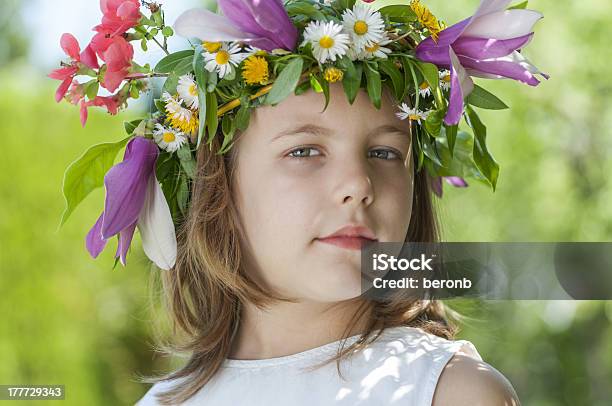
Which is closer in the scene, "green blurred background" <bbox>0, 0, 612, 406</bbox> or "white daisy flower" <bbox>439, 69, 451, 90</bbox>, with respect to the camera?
"white daisy flower" <bbox>439, 69, 451, 90</bbox>

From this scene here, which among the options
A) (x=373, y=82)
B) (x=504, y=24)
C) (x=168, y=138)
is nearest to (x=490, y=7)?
(x=504, y=24)

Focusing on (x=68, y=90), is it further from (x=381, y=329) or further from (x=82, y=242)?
(x=82, y=242)

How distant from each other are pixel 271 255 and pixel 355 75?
1.36 feet

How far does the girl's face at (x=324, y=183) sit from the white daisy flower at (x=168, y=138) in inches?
6.9

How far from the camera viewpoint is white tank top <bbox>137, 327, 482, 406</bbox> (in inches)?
72.0

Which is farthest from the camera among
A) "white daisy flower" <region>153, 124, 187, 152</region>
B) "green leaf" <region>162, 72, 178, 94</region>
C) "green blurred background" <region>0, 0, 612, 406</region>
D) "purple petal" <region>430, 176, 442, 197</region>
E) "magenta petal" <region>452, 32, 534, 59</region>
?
"green blurred background" <region>0, 0, 612, 406</region>

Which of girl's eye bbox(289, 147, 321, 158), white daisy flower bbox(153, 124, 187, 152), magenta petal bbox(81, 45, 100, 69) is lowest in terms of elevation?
girl's eye bbox(289, 147, 321, 158)

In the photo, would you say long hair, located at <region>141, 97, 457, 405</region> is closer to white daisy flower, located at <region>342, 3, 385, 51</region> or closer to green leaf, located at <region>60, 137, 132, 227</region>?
green leaf, located at <region>60, 137, 132, 227</region>

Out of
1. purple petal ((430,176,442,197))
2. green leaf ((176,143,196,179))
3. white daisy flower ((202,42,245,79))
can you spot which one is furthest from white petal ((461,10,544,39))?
green leaf ((176,143,196,179))

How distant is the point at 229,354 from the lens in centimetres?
213

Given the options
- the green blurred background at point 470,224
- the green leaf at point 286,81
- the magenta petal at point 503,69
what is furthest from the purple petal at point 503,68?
the green blurred background at point 470,224

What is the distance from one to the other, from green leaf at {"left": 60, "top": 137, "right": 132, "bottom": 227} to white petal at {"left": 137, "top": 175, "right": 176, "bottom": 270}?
13 cm

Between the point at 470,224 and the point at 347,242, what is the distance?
551 centimetres

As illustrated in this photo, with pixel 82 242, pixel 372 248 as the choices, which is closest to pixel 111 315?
pixel 82 242
